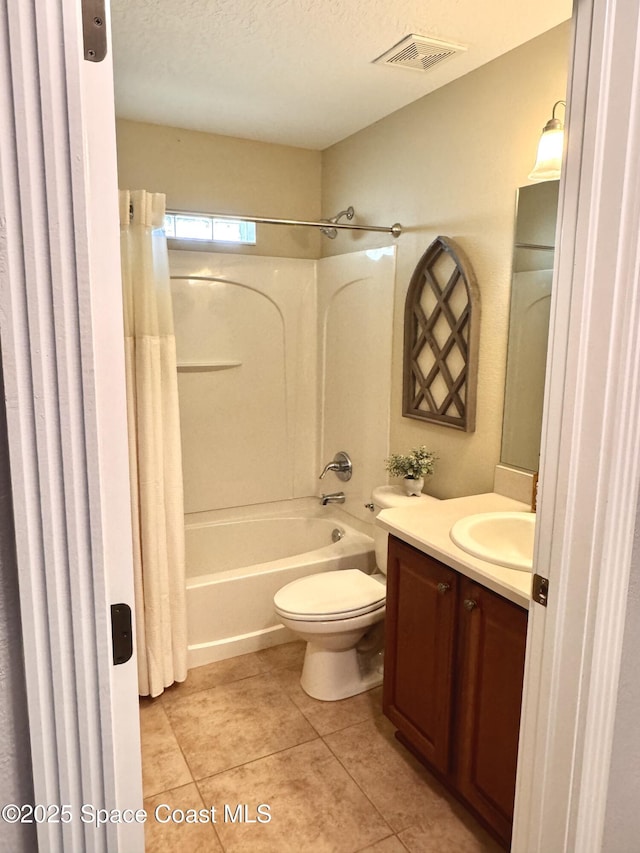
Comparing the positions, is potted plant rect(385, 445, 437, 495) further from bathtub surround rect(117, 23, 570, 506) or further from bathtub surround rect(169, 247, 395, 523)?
bathtub surround rect(169, 247, 395, 523)

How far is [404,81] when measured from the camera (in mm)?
2400

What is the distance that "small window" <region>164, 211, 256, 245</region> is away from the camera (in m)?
3.07

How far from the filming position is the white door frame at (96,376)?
24.0 inches

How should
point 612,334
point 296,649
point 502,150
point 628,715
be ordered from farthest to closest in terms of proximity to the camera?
point 296,649 < point 502,150 < point 628,715 < point 612,334

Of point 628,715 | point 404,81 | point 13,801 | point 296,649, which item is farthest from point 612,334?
point 296,649

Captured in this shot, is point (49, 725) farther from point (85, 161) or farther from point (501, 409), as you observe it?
point (501, 409)

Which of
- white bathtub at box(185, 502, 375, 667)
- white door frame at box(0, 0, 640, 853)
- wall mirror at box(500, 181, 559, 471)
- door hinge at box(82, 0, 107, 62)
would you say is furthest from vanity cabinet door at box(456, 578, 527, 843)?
door hinge at box(82, 0, 107, 62)

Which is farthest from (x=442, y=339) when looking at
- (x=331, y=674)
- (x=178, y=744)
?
(x=178, y=744)

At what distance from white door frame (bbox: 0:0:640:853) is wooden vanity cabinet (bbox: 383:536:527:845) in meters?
0.51

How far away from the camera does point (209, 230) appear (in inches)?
124

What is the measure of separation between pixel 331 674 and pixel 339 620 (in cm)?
31

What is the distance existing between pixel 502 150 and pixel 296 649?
7.72ft

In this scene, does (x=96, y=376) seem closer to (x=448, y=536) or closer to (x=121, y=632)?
(x=121, y=632)

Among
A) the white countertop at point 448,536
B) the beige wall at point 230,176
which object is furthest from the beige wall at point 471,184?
the beige wall at point 230,176
